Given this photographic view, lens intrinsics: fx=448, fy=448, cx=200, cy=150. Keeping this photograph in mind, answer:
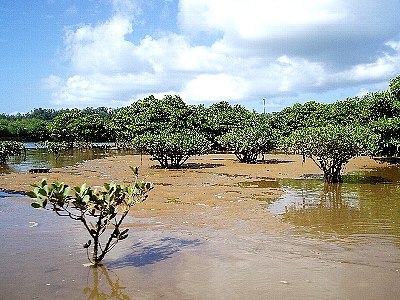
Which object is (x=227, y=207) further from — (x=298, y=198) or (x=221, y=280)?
(x=221, y=280)

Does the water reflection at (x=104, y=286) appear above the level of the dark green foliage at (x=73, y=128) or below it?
below

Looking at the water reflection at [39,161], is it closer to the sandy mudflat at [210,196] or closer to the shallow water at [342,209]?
the sandy mudflat at [210,196]

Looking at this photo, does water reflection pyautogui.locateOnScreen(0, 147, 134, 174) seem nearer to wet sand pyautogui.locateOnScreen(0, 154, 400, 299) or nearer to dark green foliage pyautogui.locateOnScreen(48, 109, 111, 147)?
wet sand pyautogui.locateOnScreen(0, 154, 400, 299)

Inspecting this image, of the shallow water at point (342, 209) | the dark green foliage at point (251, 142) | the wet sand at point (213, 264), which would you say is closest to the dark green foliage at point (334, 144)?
the shallow water at point (342, 209)

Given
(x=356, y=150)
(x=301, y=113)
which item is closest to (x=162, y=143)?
(x=356, y=150)

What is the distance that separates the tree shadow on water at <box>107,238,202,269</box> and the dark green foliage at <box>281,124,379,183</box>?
33.5 ft

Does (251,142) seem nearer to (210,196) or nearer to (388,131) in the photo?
(388,131)

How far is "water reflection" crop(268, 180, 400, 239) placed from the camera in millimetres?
9912

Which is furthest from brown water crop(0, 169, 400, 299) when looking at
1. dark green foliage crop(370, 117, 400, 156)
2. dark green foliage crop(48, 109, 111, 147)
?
dark green foliage crop(48, 109, 111, 147)

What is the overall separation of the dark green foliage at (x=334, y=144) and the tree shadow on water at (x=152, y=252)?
33.5 feet

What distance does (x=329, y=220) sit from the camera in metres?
10.7

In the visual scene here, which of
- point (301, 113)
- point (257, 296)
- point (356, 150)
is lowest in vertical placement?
point (257, 296)

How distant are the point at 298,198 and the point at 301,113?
122 ft

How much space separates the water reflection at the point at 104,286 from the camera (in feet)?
19.8
